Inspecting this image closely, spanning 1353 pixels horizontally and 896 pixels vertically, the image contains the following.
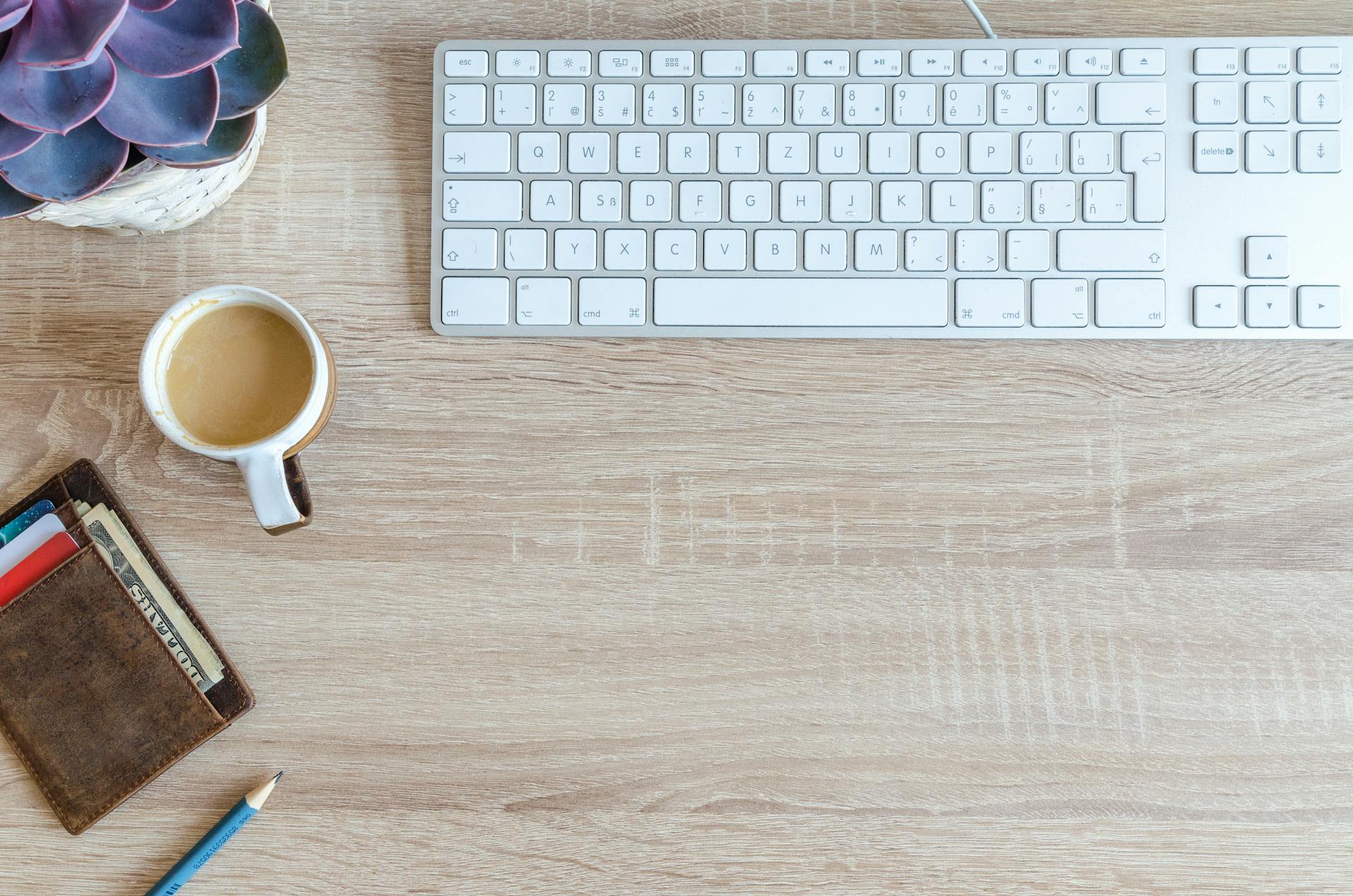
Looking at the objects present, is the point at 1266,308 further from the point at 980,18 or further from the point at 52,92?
the point at 52,92

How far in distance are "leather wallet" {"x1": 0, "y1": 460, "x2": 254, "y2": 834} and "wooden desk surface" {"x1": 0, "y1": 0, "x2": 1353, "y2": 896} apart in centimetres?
2

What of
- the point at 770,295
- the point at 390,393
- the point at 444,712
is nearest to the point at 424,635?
the point at 444,712

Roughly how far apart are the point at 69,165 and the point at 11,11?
0.24 feet

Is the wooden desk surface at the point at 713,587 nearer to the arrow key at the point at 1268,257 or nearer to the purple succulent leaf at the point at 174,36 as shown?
the arrow key at the point at 1268,257

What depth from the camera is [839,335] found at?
1.95 feet

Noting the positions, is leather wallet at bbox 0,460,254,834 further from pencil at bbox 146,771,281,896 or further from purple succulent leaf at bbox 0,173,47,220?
purple succulent leaf at bbox 0,173,47,220

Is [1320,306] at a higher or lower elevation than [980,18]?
lower

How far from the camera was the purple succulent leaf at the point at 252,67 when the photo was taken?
488mm

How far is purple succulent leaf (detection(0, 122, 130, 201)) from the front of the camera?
0.46 meters

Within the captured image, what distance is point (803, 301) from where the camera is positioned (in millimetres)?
595

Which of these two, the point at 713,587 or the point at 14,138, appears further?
the point at 713,587

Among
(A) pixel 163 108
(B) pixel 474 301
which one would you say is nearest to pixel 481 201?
(B) pixel 474 301

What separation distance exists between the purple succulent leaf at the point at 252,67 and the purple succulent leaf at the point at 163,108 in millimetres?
16

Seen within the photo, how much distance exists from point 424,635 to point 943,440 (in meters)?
0.36
